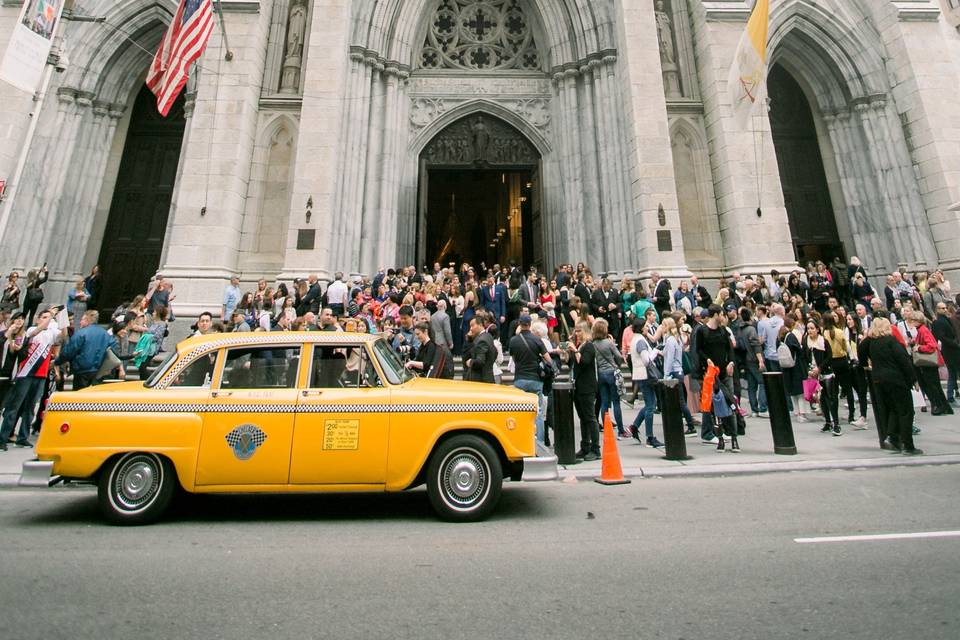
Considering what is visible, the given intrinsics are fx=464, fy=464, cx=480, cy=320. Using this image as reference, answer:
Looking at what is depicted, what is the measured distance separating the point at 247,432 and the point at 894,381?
29.3 feet

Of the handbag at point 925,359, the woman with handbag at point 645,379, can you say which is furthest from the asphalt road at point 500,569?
the handbag at point 925,359

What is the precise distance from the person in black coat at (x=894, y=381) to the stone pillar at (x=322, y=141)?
1263 centimetres

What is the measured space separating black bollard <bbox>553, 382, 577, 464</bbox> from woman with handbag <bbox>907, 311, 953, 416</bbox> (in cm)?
711

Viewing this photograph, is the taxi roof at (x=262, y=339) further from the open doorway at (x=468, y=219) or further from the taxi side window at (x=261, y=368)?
the open doorway at (x=468, y=219)

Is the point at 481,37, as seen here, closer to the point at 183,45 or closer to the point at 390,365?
the point at 183,45

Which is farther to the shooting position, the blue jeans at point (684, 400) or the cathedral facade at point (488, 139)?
the cathedral facade at point (488, 139)

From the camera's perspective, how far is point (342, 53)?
589 inches

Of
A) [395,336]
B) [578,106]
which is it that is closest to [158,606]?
[395,336]

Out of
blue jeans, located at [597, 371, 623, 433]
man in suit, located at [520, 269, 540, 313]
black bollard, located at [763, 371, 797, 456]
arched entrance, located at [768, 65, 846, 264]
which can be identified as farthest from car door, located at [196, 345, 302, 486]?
arched entrance, located at [768, 65, 846, 264]

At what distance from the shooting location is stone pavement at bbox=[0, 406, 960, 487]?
647cm

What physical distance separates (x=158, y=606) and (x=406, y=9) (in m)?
18.8

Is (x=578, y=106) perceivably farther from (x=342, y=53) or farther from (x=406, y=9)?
(x=342, y=53)

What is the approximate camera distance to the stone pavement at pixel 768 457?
6.47 m

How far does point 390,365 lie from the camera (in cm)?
517
